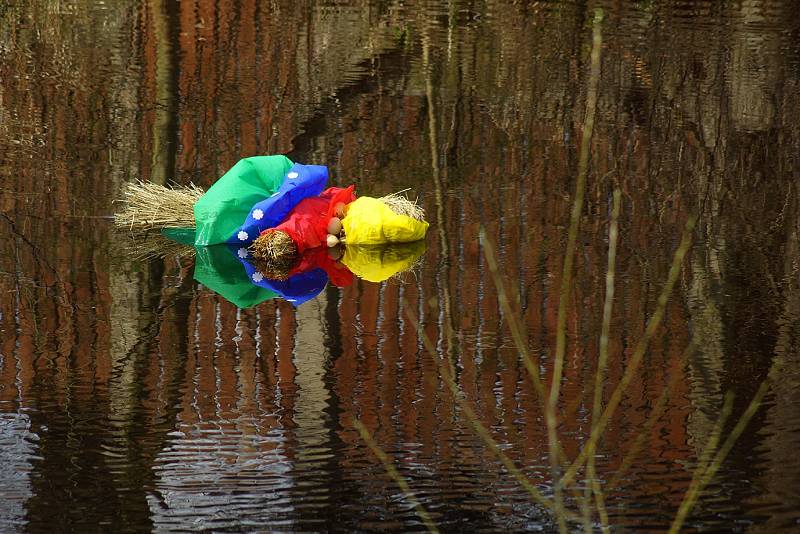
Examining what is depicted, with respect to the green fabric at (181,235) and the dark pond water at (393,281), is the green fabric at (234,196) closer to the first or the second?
the green fabric at (181,235)

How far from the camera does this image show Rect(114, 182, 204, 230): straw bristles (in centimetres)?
666

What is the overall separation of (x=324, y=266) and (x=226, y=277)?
0.51 metres

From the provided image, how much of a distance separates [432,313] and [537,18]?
7540mm

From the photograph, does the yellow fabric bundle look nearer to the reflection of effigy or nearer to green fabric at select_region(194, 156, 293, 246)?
the reflection of effigy

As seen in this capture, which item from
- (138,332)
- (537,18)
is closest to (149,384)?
(138,332)

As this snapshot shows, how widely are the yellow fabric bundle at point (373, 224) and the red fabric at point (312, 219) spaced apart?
91 millimetres

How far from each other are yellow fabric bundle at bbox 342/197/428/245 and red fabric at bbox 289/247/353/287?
0.18 metres

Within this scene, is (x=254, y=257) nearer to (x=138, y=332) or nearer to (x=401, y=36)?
(x=138, y=332)

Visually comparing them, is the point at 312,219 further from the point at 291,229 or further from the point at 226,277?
the point at 226,277

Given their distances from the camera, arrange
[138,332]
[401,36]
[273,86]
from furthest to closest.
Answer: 1. [401,36]
2. [273,86]
3. [138,332]

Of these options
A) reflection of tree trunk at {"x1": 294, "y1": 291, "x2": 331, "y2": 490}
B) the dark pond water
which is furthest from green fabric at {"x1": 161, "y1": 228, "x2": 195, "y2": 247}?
reflection of tree trunk at {"x1": 294, "y1": 291, "x2": 331, "y2": 490}

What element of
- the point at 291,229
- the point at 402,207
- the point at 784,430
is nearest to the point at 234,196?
the point at 291,229

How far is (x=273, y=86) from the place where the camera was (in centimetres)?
985

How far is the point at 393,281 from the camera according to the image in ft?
19.0
